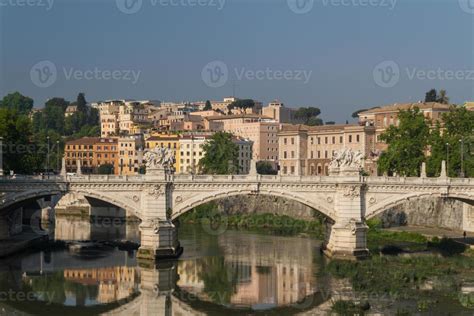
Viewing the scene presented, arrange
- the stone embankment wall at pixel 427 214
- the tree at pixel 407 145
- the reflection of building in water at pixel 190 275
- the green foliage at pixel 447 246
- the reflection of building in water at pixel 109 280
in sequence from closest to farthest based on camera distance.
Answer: the reflection of building in water at pixel 109 280 < the reflection of building in water at pixel 190 275 < the green foliage at pixel 447 246 < the stone embankment wall at pixel 427 214 < the tree at pixel 407 145

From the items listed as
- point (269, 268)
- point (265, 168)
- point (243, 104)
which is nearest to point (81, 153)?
point (265, 168)

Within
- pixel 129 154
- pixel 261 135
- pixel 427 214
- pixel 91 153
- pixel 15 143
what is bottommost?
pixel 427 214

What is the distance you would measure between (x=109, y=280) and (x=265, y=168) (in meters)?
59.8

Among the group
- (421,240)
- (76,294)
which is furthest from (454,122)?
(76,294)

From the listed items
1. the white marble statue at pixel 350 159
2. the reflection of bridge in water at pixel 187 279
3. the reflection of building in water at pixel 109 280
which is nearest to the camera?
the reflection of bridge in water at pixel 187 279

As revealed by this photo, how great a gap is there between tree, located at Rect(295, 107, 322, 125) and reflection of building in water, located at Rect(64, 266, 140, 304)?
102164 millimetres

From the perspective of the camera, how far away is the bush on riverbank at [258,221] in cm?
6344

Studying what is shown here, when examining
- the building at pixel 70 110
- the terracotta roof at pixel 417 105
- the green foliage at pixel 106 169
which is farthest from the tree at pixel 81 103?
the terracotta roof at pixel 417 105

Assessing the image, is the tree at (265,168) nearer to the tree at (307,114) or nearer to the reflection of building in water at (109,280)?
the tree at (307,114)

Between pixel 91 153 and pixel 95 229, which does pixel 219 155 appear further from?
pixel 91 153

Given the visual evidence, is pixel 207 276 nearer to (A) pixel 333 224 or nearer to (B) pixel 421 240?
(A) pixel 333 224

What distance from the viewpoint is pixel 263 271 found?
4541 cm

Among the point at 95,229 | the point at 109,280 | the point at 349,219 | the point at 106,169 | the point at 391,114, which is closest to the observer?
the point at 109,280

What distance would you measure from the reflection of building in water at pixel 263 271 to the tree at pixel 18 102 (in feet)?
345
